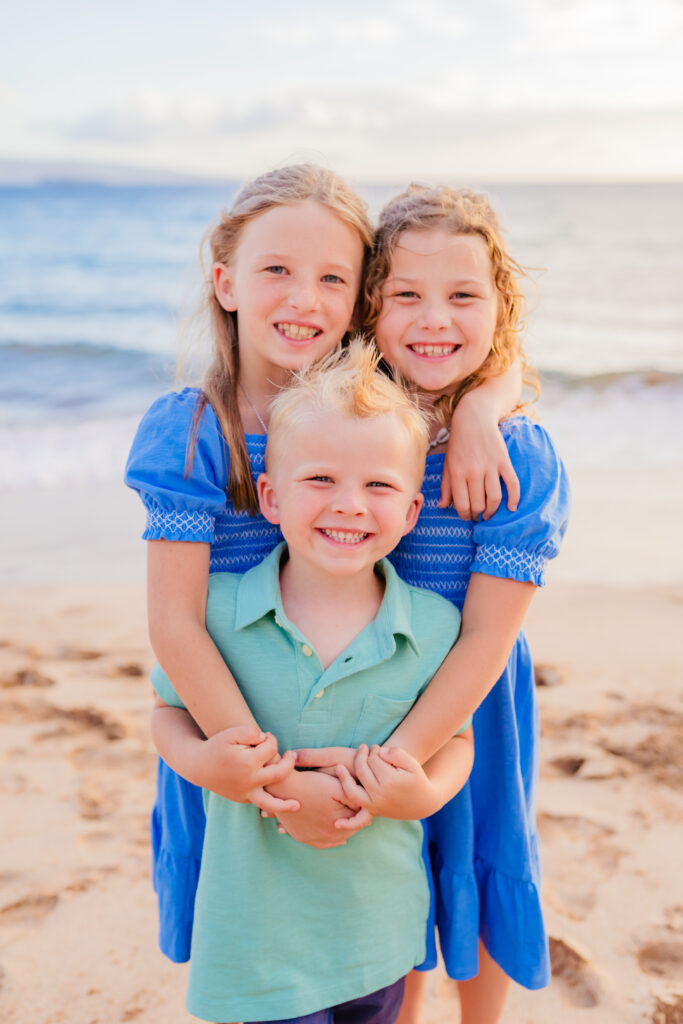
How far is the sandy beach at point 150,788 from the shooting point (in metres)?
2.38

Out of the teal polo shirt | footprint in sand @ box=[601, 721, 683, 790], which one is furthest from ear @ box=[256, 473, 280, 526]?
footprint in sand @ box=[601, 721, 683, 790]

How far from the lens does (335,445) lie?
5.41ft

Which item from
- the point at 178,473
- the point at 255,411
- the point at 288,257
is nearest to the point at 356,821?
Result: the point at 178,473

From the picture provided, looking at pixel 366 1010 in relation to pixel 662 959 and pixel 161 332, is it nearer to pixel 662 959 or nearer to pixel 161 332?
pixel 662 959

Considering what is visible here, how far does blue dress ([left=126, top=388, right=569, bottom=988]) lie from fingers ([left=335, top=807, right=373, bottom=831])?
41cm

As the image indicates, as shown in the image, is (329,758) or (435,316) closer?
(329,758)

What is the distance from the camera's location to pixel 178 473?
68.4 inches

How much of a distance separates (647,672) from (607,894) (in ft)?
4.54

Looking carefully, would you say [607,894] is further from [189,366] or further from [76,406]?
[76,406]

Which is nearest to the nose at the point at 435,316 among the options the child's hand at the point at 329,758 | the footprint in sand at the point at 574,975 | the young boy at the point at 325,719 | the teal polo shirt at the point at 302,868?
the young boy at the point at 325,719

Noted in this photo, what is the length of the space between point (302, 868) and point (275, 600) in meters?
0.50

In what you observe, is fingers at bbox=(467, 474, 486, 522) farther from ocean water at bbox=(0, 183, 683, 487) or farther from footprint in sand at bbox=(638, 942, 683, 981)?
footprint in sand at bbox=(638, 942, 683, 981)

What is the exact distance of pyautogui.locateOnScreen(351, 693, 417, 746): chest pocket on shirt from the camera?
1.63 metres

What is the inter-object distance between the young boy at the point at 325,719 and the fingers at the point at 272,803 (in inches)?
0.8
